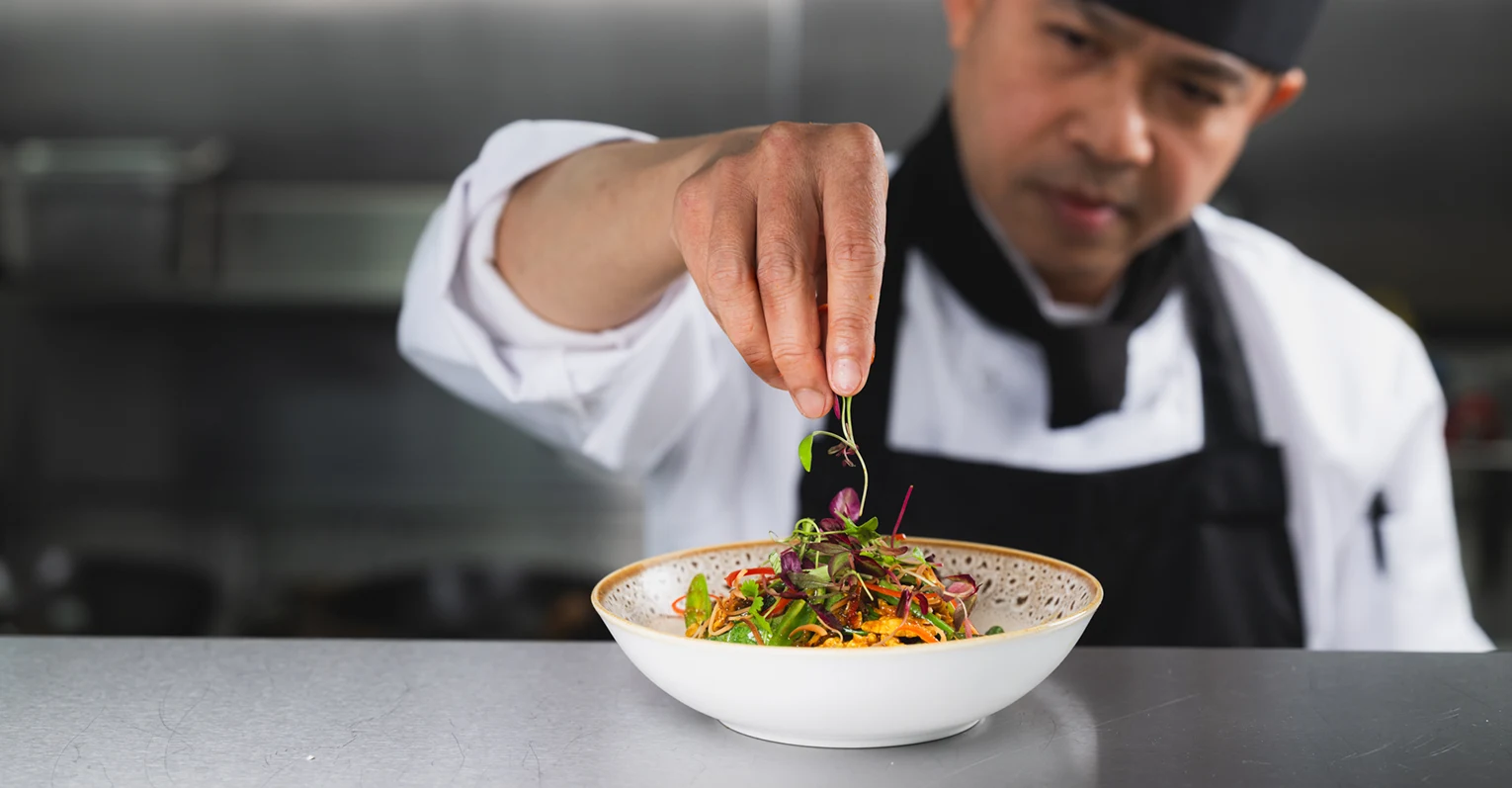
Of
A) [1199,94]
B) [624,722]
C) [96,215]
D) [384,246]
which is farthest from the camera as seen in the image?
[384,246]

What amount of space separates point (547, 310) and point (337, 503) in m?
2.13

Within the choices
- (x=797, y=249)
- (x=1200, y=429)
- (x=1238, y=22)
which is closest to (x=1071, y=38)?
A: (x=1238, y=22)

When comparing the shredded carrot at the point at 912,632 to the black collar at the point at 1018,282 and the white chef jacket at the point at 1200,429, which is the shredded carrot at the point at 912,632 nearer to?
the white chef jacket at the point at 1200,429

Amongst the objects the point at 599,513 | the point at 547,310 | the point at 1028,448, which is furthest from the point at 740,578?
the point at 599,513

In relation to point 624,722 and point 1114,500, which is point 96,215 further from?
point 624,722

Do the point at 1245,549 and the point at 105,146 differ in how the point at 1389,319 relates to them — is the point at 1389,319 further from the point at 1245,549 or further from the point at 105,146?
the point at 105,146

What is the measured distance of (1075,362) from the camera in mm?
1947

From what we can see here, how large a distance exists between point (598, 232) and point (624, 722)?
0.69 meters

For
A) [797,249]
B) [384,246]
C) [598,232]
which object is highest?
[797,249]

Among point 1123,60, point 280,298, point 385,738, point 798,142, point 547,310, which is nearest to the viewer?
point 385,738

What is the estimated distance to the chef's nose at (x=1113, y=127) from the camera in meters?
1.81

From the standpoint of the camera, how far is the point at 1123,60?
70.9 inches

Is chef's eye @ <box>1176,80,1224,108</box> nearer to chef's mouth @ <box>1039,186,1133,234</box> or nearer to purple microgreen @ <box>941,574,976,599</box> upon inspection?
chef's mouth @ <box>1039,186,1133,234</box>

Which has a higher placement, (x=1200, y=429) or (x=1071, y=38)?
(x=1071, y=38)
